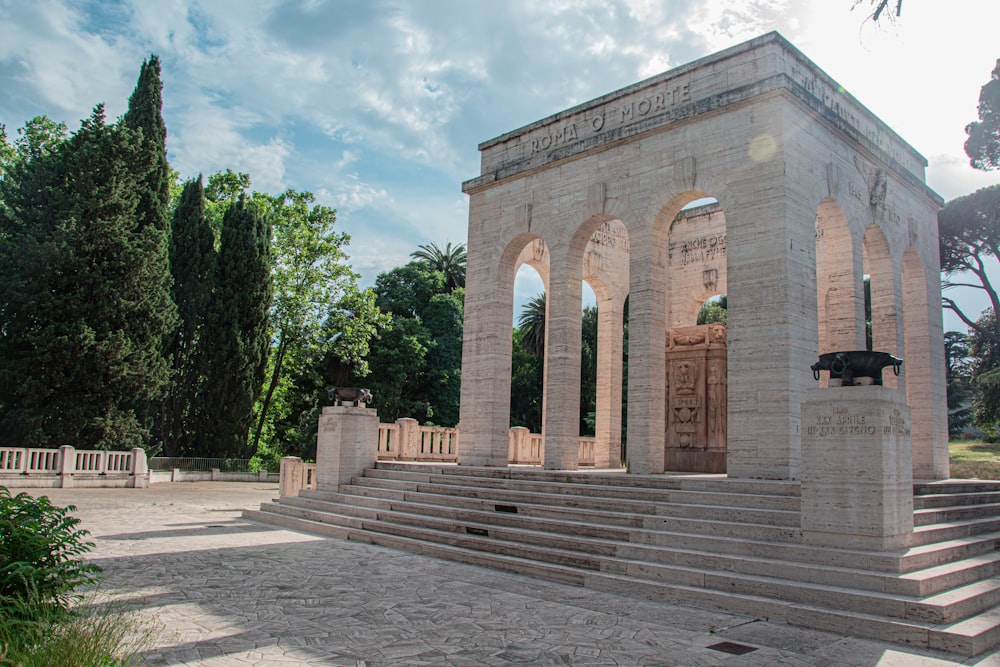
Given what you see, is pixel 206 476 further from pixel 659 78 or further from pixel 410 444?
pixel 659 78

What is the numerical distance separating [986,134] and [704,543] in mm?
28920

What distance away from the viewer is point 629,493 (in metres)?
11.5

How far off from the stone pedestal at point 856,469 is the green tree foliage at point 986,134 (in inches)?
1064

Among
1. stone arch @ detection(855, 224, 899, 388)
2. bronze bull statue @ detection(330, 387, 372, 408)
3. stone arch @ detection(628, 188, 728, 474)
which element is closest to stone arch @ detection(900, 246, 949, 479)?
stone arch @ detection(855, 224, 899, 388)

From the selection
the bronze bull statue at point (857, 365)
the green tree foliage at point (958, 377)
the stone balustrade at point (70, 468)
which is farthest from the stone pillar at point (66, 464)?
the green tree foliage at point (958, 377)

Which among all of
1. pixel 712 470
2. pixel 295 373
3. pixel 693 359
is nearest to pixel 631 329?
pixel 693 359

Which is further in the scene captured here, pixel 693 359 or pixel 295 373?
pixel 295 373

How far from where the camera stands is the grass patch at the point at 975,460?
1024 inches

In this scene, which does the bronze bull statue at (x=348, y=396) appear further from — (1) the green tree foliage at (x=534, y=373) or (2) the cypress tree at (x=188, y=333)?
(1) the green tree foliage at (x=534, y=373)

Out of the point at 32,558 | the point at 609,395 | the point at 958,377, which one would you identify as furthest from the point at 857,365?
the point at 958,377

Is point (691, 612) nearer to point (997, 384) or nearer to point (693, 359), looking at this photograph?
point (693, 359)

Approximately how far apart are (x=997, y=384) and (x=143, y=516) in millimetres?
30869

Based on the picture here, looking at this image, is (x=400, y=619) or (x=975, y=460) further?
(x=975, y=460)

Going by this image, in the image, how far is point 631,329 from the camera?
13641mm
